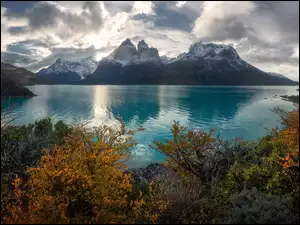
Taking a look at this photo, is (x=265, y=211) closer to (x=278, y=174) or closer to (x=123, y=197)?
(x=278, y=174)

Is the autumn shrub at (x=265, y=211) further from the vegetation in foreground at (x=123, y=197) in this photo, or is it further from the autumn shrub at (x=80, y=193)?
the autumn shrub at (x=80, y=193)

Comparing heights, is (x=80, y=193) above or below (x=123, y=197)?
above

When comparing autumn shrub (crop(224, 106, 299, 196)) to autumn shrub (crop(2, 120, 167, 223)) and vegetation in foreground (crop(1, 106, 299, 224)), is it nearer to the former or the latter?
vegetation in foreground (crop(1, 106, 299, 224))

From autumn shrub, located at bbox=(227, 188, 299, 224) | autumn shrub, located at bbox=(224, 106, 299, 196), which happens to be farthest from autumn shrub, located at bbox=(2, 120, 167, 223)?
autumn shrub, located at bbox=(224, 106, 299, 196)

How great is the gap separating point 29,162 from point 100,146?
5.06 meters

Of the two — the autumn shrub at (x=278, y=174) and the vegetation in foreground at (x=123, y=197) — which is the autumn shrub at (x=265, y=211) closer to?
the vegetation in foreground at (x=123, y=197)

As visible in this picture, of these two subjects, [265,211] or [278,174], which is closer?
[265,211]

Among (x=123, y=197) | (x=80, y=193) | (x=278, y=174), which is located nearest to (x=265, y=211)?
(x=278, y=174)

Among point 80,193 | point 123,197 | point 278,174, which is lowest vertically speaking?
point 123,197

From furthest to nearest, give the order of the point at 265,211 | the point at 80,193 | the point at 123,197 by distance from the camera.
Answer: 1. the point at 123,197
2. the point at 80,193
3. the point at 265,211

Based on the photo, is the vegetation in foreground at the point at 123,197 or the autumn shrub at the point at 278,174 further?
the autumn shrub at the point at 278,174

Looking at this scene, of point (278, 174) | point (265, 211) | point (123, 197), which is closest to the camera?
point (265, 211)

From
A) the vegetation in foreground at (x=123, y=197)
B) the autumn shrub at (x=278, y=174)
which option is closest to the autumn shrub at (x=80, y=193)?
the vegetation in foreground at (x=123, y=197)

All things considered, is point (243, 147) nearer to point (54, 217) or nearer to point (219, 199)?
point (219, 199)
